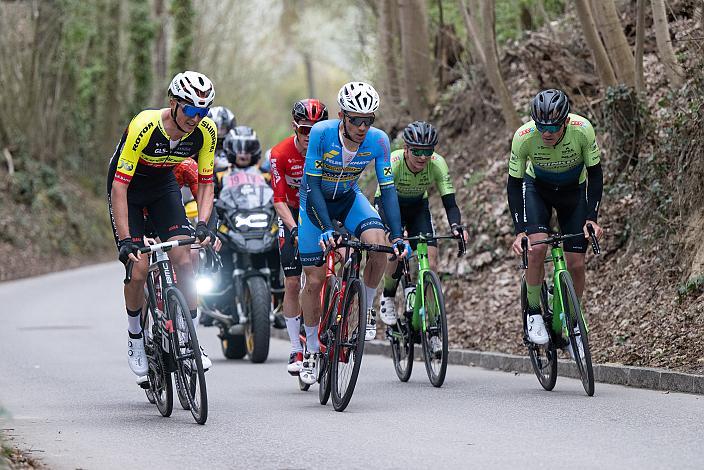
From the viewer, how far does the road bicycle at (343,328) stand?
8977 millimetres

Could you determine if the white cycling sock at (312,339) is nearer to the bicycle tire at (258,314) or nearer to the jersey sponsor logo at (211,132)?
the jersey sponsor logo at (211,132)

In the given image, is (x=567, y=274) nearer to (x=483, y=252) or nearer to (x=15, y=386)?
(x=15, y=386)

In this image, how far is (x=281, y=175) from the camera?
11281 mm

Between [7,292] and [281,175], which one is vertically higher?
[281,175]

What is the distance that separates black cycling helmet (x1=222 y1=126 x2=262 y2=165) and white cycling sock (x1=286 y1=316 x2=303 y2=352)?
314cm

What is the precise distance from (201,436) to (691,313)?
5.23 m

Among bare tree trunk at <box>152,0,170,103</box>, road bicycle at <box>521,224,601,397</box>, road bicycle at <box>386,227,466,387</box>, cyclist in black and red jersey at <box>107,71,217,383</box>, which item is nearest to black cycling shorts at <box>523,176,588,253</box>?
road bicycle at <box>521,224,601,397</box>

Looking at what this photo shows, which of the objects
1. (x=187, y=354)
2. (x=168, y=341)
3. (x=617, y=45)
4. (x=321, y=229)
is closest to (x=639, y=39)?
(x=617, y=45)

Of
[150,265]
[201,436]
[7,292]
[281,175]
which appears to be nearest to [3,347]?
[281,175]

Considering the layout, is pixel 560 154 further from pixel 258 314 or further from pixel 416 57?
pixel 416 57

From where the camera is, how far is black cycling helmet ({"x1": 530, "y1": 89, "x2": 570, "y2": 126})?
385 inches

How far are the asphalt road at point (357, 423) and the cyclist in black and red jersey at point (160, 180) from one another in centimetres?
76

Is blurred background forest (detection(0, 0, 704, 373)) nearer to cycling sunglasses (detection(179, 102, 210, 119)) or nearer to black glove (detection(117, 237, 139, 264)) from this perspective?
cycling sunglasses (detection(179, 102, 210, 119))

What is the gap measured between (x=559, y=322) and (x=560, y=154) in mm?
1345
